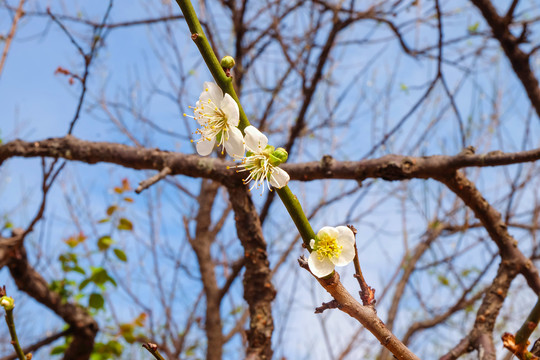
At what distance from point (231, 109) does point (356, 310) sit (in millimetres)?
283

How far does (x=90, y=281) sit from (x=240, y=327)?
128cm

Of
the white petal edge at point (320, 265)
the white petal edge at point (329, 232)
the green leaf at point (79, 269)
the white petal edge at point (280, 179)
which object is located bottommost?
the white petal edge at point (320, 265)

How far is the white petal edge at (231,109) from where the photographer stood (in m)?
0.53

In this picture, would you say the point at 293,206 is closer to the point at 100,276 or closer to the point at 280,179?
the point at 280,179

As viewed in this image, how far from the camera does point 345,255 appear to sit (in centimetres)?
60

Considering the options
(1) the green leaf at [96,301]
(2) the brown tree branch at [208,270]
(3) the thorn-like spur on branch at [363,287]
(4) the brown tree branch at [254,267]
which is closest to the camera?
(3) the thorn-like spur on branch at [363,287]

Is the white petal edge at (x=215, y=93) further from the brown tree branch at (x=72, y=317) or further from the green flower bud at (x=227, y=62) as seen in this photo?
the brown tree branch at (x=72, y=317)

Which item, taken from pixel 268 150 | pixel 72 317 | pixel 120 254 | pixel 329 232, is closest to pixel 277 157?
pixel 268 150

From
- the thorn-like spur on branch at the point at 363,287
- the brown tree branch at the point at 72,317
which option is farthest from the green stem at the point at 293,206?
the brown tree branch at the point at 72,317

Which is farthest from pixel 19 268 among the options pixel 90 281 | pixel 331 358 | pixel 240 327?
pixel 331 358

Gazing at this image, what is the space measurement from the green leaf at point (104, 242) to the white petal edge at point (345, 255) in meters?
1.84

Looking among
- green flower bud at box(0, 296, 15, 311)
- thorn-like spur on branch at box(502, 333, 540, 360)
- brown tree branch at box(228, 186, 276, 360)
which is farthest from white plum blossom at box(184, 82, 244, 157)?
brown tree branch at box(228, 186, 276, 360)

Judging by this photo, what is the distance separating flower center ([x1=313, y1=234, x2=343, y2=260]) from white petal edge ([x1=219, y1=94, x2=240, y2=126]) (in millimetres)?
179

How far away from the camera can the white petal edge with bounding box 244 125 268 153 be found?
54 centimetres
